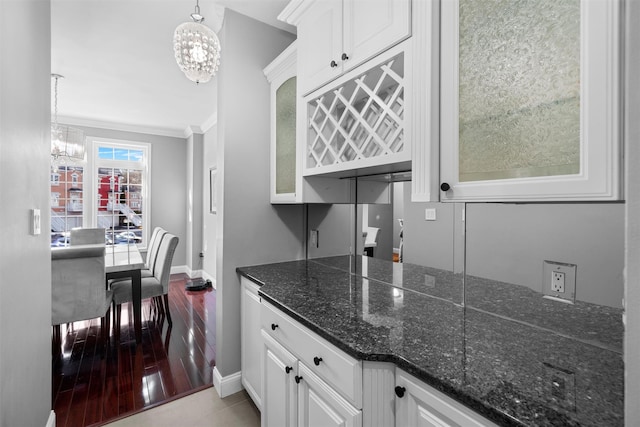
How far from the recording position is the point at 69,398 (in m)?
2.03

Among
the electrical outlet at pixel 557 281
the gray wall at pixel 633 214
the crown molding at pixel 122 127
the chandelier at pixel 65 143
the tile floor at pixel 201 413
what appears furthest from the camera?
the crown molding at pixel 122 127

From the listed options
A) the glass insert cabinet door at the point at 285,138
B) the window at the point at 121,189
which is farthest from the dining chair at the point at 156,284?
the window at the point at 121,189

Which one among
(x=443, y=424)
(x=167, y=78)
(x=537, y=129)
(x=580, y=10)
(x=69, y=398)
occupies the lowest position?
(x=69, y=398)

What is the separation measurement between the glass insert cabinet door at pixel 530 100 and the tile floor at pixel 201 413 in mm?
1845

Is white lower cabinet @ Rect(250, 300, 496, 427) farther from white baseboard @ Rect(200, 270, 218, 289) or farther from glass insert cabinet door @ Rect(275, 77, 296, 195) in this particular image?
white baseboard @ Rect(200, 270, 218, 289)

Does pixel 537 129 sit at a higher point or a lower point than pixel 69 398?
higher

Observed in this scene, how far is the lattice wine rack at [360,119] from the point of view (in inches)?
47.8

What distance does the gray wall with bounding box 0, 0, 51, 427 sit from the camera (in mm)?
1009

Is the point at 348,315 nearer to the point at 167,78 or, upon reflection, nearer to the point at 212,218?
the point at 167,78

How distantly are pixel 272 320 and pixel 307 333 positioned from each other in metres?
0.33

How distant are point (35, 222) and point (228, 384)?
152cm

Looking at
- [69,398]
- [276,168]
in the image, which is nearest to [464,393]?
[276,168]

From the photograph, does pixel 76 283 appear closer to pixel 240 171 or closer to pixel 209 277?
pixel 240 171

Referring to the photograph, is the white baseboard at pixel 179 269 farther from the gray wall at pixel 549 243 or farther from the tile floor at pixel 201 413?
the gray wall at pixel 549 243
